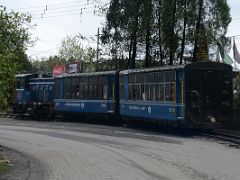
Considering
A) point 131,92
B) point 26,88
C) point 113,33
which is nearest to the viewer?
point 131,92

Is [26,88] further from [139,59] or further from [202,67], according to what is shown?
[202,67]

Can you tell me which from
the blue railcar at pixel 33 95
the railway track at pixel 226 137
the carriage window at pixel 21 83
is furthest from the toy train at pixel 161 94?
the carriage window at pixel 21 83

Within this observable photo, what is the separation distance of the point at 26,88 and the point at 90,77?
1107 centimetres

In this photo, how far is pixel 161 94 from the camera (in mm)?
26625

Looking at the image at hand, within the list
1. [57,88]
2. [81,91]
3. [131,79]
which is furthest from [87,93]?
[131,79]

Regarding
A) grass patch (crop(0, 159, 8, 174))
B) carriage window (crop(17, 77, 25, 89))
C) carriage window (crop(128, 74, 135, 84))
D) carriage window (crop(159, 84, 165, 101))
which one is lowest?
grass patch (crop(0, 159, 8, 174))

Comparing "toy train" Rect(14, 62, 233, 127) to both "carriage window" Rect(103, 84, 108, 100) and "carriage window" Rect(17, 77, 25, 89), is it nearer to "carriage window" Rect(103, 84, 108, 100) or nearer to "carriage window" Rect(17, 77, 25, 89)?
"carriage window" Rect(103, 84, 108, 100)

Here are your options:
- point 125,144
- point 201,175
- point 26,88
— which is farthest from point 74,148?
point 26,88

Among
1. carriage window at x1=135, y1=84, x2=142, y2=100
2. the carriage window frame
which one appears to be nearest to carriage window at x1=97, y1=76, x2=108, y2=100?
the carriage window frame

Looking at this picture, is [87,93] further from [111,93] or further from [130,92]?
[130,92]

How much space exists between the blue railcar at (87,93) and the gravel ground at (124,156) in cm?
632

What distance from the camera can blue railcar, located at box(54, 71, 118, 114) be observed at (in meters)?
33.6

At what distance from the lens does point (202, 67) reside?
2530 cm

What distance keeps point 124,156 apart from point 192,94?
7628mm
